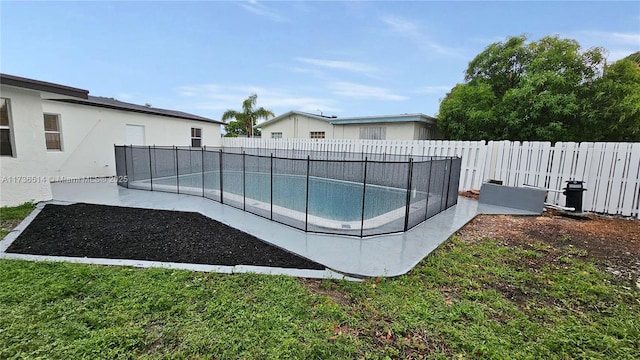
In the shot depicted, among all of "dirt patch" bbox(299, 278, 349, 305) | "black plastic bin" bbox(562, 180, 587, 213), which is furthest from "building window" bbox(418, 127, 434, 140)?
"dirt patch" bbox(299, 278, 349, 305)

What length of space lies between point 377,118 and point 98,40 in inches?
508

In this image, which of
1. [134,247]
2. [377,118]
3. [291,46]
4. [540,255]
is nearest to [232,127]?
[291,46]

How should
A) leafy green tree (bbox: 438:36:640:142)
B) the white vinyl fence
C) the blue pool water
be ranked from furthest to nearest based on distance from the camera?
leafy green tree (bbox: 438:36:640:142) < the white vinyl fence < the blue pool water

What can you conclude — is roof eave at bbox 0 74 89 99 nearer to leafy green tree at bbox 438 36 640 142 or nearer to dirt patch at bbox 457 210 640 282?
dirt patch at bbox 457 210 640 282

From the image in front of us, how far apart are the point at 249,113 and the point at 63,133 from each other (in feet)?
54.6

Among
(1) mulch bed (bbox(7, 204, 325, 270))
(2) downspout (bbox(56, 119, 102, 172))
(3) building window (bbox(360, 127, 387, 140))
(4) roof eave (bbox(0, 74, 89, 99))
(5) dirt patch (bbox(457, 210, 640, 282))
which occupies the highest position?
(4) roof eave (bbox(0, 74, 89, 99))

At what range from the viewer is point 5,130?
6.14 metres

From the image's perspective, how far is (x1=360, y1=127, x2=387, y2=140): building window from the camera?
1471 centimetres

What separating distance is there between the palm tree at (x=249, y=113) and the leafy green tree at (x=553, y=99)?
17735 mm

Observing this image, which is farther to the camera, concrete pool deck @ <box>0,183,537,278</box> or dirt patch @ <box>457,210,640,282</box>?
dirt patch @ <box>457,210,640,282</box>

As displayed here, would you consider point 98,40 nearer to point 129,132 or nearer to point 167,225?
point 129,132

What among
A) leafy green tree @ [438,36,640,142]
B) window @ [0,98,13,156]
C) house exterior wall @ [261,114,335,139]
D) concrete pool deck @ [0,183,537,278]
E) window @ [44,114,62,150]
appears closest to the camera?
concrete pool deck @ [0,183,537,278]

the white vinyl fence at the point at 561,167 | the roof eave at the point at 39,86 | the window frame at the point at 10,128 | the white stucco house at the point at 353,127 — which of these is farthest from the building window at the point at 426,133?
the window frame at the point at 10,128

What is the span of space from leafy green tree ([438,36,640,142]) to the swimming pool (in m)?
Answer: 6.43
